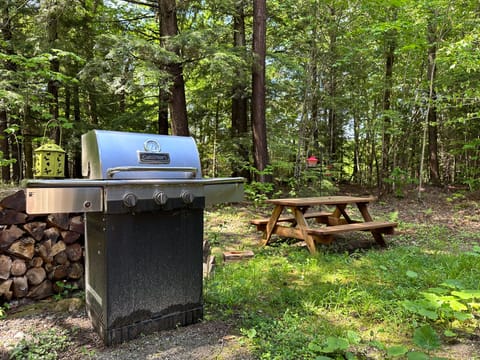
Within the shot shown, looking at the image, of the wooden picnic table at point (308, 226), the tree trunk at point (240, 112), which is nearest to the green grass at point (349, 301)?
the wooden picnic table at point (308, 226)

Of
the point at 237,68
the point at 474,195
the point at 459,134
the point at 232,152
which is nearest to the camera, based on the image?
the point at 237,68

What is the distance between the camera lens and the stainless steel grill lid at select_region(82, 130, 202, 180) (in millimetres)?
1925

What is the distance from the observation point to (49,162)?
284 centimetres

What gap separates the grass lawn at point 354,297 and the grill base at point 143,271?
415mm

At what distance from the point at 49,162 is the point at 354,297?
2.87 m

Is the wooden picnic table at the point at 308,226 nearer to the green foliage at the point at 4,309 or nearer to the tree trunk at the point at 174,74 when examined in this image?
the green foliage at the point at 4,309

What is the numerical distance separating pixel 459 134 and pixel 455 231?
703 centimetres

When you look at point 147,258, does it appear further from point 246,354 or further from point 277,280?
point 277,280

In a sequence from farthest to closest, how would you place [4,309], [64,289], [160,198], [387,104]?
1. [387,104]
2. [64,289]
3. [4,309]
4. [160,198]

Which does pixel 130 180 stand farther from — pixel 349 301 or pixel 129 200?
pixel 349 301

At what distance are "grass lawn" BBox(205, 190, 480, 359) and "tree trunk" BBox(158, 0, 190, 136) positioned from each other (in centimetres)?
261

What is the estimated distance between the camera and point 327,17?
24.7 feet

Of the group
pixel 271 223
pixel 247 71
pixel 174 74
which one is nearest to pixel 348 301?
pixel 271 223

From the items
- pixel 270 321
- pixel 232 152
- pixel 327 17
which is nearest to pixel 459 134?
pixel 327 17
